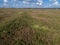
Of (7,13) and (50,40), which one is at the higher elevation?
(7,13)

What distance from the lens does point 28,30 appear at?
536 cm

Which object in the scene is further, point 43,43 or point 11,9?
point 11,9

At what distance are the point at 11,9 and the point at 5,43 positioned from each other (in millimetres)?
1306

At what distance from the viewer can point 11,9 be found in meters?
6.16

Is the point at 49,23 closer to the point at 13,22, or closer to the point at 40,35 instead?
the point at 40,35

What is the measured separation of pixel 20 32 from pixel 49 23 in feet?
3.32

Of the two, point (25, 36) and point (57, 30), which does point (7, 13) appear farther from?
point (57, 30)

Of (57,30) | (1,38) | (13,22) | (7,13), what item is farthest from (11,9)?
(57,30)

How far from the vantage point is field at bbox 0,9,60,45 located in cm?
527

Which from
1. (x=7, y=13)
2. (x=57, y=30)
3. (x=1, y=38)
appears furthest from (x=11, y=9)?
(x=57, y=30)

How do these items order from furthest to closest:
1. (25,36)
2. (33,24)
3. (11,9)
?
(11,9) < (33,24) < (25,36)

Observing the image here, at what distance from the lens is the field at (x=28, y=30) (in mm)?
5273

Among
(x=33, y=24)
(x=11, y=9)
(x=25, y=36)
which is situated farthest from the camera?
(x=11, y=9)

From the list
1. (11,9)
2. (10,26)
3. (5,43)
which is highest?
(11,9)
